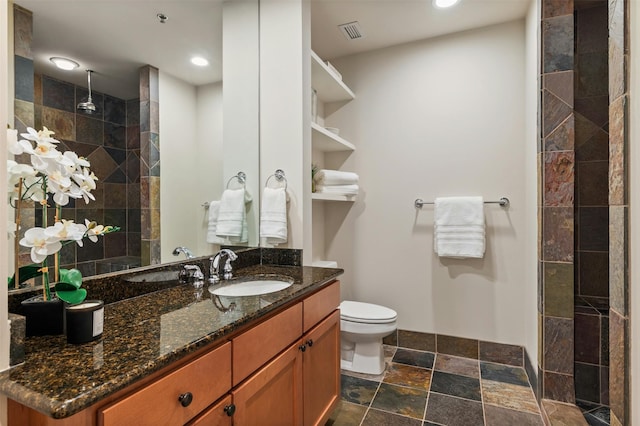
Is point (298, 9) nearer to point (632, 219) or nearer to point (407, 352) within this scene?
point (632, 219)

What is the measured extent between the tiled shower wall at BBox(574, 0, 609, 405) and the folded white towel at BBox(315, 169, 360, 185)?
152cm

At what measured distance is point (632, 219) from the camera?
2.56ft

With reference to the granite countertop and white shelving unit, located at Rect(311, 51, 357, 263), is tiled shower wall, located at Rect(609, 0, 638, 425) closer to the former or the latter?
the granite countertop

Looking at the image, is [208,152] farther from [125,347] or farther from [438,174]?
[438,174]

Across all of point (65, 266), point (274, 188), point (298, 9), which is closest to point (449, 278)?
point (274, 188)

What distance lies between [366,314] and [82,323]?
5.90ft

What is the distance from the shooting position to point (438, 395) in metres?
2.05

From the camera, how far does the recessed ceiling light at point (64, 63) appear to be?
1.10 metres

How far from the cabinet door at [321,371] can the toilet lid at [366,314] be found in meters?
0.52

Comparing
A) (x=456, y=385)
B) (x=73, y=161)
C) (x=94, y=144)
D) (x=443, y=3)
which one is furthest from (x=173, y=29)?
(x=456, y=385)

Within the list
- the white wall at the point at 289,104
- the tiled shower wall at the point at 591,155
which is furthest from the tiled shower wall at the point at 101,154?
the tiled shower wall at the point at 591,155

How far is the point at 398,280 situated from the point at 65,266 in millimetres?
2265

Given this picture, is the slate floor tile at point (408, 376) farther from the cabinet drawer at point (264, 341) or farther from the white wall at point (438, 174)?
the cabinet drawer at point (264, 341)

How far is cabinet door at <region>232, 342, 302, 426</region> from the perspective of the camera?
3.49ft
